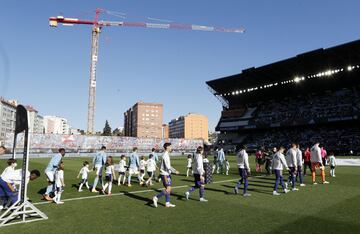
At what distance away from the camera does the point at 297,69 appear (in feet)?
200

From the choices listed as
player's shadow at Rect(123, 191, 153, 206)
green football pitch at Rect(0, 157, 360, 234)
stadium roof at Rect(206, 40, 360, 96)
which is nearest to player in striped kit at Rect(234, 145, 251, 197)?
green football pitch at Rect(0, 157, 360, 234)

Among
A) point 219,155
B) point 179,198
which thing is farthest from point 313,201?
point 219,155

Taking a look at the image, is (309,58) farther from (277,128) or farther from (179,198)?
(179,198)

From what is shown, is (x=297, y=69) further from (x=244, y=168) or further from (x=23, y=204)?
(x=23, y=204)

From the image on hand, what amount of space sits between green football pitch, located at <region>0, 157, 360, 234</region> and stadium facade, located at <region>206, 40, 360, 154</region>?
1859 inches

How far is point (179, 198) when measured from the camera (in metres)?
12.2

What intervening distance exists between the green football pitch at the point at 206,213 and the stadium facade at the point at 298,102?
4723 cm

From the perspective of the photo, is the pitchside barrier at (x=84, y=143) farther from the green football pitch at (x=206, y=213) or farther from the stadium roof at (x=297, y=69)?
the green football pitch at (x=206, y=213)

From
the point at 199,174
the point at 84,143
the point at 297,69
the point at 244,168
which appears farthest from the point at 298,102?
the point at 199,174

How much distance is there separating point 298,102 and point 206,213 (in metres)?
66.4

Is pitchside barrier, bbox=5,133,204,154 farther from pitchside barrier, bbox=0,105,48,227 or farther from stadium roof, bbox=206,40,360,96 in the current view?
pitchside barrier, bbox=0,105,48,227

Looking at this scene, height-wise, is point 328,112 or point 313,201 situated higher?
point 328,112

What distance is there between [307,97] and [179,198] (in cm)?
6422

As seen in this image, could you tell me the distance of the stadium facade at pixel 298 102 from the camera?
181 feet
